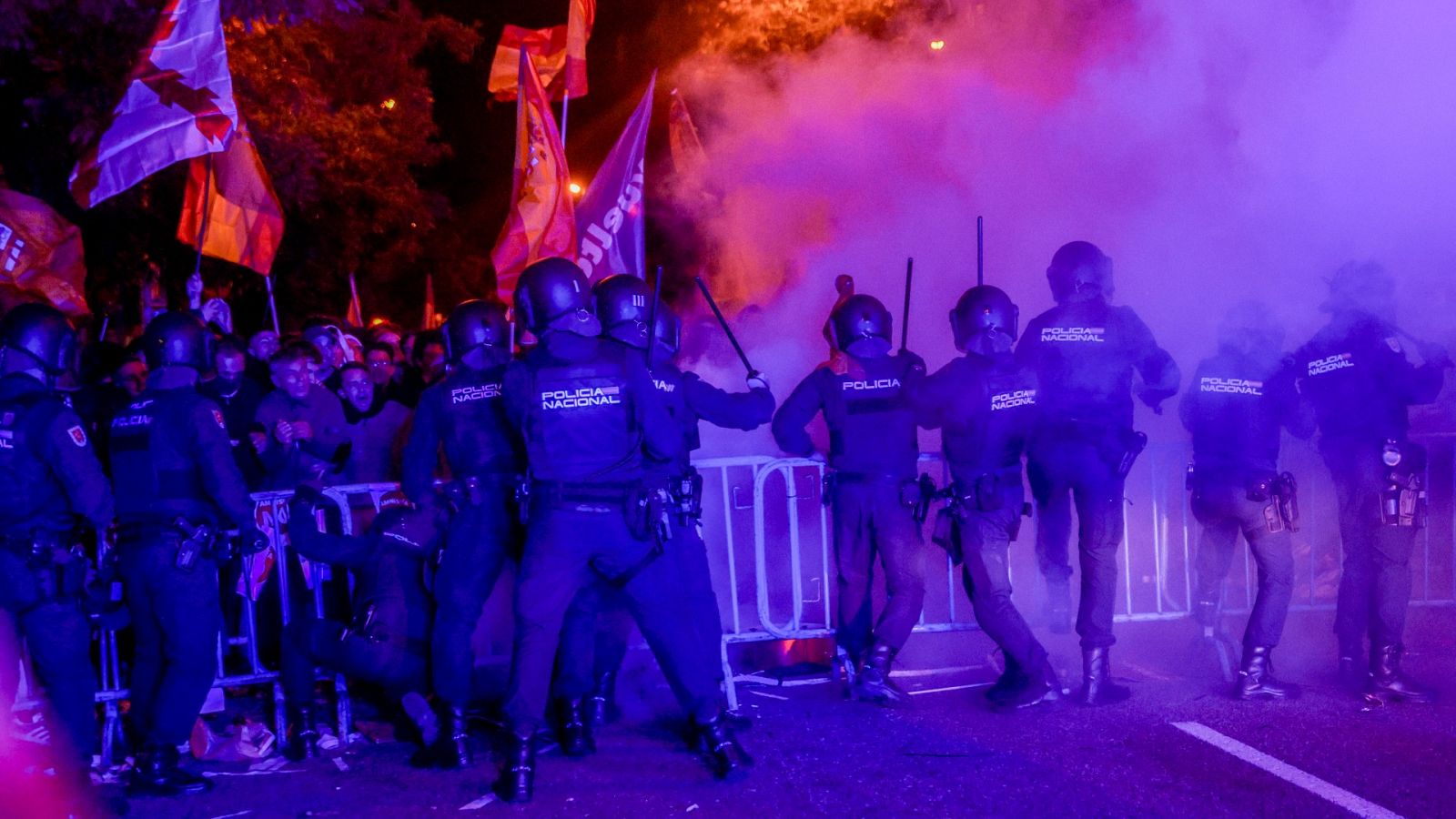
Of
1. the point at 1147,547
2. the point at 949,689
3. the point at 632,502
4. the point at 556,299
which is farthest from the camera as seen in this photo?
the point at 1147,547

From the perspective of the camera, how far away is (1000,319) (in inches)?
245

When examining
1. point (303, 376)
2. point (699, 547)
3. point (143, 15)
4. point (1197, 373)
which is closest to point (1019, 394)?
point (1197, 373)

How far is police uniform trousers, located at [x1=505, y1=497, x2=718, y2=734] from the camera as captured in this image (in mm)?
5047

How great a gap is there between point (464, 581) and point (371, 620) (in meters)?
0.55

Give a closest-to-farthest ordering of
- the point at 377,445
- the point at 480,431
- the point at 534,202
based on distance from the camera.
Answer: the point at 480,431
the point at 377,445
the point at 534,202

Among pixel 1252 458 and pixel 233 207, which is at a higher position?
pixel 233 207

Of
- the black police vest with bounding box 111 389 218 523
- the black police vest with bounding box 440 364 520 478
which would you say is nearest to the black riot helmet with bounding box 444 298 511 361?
the black police vest with bounding box 440 364 520 478

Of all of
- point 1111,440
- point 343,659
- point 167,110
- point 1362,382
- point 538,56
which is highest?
point 538,56

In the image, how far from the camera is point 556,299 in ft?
17.1

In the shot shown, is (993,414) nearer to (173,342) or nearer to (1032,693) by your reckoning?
(1032,693)

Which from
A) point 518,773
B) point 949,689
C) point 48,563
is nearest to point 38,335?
point 48,563

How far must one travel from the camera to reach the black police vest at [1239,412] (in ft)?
20.3

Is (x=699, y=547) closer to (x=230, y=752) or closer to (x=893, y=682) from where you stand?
(x=893, y=682)

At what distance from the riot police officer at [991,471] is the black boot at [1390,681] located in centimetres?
154
